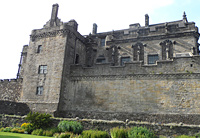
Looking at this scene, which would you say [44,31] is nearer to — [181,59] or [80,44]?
[80,44]

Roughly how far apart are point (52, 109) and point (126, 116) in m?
8.86

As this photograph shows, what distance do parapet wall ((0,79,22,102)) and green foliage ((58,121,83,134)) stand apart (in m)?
13.6

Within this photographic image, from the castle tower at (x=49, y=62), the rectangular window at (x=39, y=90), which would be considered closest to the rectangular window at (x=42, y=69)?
the castle tower at (x=49, y=62)

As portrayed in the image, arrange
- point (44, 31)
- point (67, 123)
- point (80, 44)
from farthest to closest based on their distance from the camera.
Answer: point (80, 44) → point (44, 31) → point (67, 123)

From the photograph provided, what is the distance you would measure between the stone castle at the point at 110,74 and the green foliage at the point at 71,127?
19.6 ft

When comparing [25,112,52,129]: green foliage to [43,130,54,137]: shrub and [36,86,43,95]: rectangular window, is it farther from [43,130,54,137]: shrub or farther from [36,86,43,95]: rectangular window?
[36,86,43,95]: rectangular window

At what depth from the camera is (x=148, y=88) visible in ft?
73.2

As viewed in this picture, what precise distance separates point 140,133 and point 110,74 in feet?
35.2

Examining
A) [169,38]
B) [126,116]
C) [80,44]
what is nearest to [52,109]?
[126,116]

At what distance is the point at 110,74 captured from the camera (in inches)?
957

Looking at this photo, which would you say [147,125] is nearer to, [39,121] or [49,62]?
[39,121]

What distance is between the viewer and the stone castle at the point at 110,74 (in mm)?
21516

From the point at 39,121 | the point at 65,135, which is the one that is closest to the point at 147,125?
the point at 65,135

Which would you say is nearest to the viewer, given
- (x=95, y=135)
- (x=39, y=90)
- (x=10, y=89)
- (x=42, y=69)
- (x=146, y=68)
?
(x=95, y=135)
